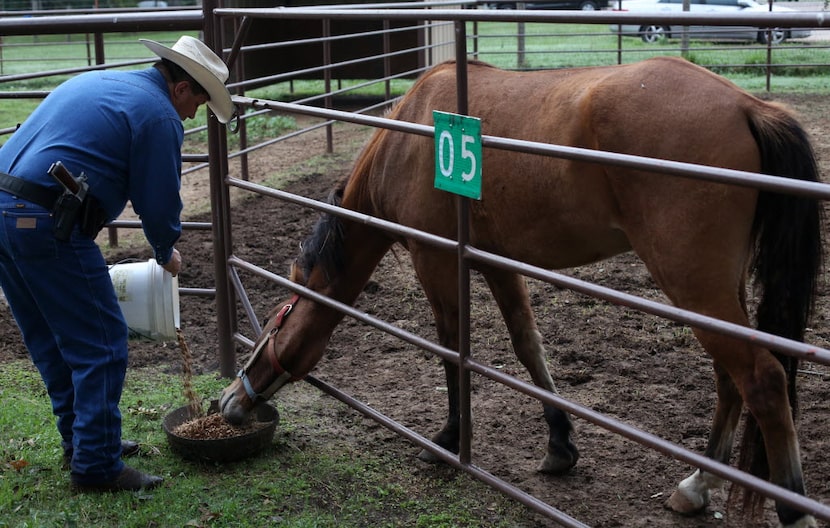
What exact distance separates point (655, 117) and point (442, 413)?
1.89 m

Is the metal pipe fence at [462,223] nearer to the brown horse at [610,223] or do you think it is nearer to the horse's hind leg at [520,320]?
the brown horse at [610,223]

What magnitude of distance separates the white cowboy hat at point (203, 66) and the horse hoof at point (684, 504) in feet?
7.64

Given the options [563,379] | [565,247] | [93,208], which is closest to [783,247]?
[565,247]

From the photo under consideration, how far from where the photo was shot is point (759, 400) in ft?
8.93

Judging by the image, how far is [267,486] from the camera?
351 centimetres

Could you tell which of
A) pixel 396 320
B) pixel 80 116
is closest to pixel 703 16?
pixel 80 116

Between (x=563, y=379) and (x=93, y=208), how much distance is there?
244 centimetres

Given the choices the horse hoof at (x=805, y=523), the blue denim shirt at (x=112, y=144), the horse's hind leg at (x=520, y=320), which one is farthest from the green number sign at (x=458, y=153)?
the horse hoof at (x=805, y=523)

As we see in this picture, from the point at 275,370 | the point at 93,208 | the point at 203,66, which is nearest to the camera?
the point at 93,208

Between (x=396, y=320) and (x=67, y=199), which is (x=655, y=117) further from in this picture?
(x=396, y=320)

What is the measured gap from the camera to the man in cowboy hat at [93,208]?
3133 millimetres

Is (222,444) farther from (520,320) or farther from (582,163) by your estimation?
(582,163)

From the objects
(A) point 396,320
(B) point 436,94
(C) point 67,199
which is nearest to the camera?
(C) point 67,199

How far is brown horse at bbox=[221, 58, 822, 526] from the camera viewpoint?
2.77 metres
